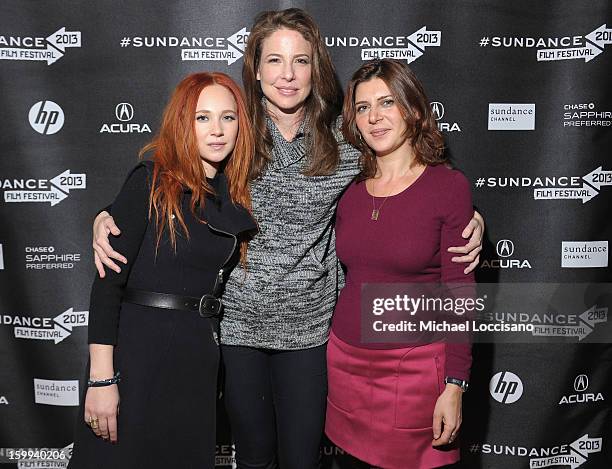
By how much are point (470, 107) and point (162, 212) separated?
130 cm

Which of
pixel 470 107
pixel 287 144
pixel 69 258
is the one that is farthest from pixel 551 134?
pixel 69 258

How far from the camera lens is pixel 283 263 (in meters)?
1.62

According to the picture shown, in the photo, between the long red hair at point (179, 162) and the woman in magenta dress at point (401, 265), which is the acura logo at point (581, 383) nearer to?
the woman in magenta dress at point (401, 265)

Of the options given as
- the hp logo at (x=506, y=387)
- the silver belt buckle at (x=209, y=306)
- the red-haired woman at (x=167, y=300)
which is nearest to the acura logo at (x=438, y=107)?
the red-haired woman at (x=167, y=300)

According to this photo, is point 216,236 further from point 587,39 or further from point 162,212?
point 587,39

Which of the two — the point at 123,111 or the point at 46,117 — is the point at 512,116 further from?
the point at 46,117

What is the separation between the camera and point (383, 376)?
1554 millimetres

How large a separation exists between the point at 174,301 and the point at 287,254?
0.34 metres

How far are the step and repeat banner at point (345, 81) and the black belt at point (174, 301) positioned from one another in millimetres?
877

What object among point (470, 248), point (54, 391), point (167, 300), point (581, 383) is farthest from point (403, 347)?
point (54, 391)

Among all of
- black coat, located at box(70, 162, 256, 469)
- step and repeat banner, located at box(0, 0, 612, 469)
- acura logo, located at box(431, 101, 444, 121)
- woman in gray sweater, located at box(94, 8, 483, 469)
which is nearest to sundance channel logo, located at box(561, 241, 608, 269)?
step and repeat banner, located at box(0, 0, 612, 469)

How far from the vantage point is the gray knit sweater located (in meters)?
1.63

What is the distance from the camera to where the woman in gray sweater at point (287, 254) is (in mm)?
1626

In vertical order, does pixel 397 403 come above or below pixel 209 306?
below
